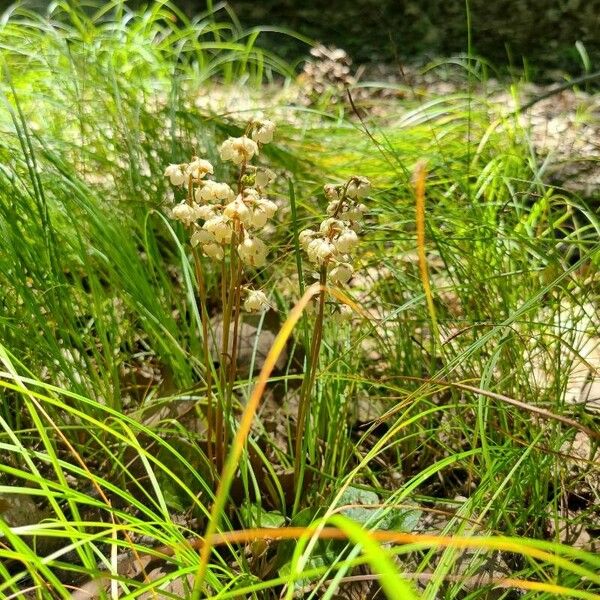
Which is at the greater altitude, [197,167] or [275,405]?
[197,167]

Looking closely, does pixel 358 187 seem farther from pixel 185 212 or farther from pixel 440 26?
pixel 440 26

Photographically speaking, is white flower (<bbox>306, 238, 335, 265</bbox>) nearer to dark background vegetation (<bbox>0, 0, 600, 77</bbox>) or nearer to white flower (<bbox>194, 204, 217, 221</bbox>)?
white flower (<bbox>194, 204, 217, 221</bbox>)

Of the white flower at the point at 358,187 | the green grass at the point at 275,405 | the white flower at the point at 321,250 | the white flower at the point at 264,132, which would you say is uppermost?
the white flower at the point at 264,132

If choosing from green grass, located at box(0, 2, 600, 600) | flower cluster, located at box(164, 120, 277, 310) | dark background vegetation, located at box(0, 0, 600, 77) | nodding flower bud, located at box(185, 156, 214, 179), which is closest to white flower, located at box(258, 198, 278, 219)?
flower cluster, located at box(164, 120, 277, 310)

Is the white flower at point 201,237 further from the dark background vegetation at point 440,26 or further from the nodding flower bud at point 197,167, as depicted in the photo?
the dark background vegetation at point 440,26

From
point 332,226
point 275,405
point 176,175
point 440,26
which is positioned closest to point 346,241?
Result: point 332,226

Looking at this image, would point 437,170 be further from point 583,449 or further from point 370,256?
point 583,449

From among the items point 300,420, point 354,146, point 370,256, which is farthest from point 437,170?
point 300,420

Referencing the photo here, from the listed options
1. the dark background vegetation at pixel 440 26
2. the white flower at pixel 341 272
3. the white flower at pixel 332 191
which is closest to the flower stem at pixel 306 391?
the white flower at pixel 341 272
